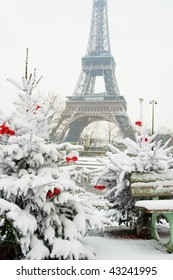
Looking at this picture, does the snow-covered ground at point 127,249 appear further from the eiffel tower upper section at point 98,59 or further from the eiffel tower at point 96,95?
the eiffel tower upper section at point 98,59

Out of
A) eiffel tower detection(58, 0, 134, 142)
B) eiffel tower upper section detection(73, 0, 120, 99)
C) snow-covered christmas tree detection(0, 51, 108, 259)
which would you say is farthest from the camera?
eiffel tower upper section detection(73, 0, 120, 99)

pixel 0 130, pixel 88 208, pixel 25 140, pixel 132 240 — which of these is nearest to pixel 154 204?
pixel 88 208

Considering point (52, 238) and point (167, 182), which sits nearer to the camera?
point (52, 238)

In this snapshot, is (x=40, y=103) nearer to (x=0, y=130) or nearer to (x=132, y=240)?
(x=0, y=130)

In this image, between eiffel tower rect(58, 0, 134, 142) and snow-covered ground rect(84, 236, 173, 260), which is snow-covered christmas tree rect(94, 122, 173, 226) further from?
A: eiffel tower rect(58, 0, 134, 142)

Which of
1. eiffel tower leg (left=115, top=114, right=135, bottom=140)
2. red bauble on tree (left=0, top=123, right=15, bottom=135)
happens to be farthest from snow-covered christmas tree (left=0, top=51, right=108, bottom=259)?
eiffel tower leg (left=115, top=114, right=135, bottom=140)

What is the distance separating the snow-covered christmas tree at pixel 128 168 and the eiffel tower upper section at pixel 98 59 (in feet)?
131

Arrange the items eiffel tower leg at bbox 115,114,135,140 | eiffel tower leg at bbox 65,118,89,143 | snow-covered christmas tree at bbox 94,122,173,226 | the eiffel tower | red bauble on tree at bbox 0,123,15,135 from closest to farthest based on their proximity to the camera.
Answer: red bauble on tree at bbox 0,123,15,135 < snow-covered christmas tree at bbox 94,122,173,226 < eiffel tower leg at bbox 115,114,135,140 < the eiffel tower < eiffel tower leg at bbox 65,118,89,143

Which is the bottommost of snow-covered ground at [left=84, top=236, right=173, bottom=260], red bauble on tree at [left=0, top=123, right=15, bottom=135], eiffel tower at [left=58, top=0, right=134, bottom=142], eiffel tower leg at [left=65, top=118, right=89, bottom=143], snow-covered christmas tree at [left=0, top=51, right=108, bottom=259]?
snow-covered ground at [left=84, top=236, right=173, bottom=260]

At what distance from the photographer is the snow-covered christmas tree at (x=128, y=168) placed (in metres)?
5.86

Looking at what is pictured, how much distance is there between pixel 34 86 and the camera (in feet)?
15.7

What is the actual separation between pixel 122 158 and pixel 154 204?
Result: 5.24ft

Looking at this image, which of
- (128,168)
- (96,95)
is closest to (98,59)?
(96,95)

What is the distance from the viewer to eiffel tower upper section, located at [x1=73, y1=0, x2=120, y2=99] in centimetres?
4812
